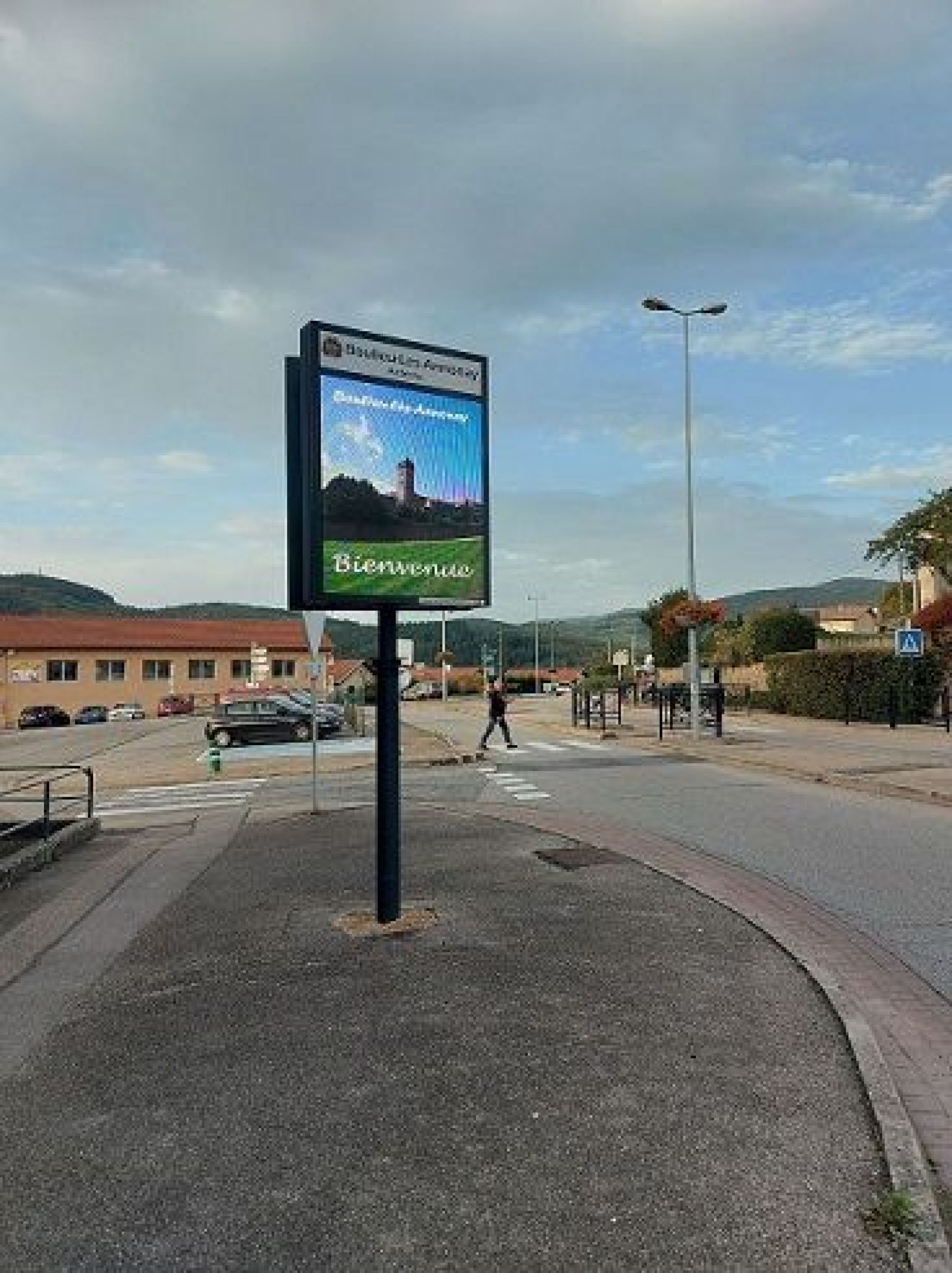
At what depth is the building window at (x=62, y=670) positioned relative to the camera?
79250mm

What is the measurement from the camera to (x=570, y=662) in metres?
188

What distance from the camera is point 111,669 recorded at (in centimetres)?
8156

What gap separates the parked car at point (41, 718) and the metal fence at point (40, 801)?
44685mm

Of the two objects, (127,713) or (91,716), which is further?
(91,716)

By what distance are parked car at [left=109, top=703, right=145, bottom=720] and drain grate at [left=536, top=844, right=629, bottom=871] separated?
6477cm

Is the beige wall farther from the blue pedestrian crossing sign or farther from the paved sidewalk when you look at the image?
the paved sidewalk

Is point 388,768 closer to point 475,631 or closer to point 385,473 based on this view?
point 385,473

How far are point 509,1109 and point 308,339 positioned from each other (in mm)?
4816

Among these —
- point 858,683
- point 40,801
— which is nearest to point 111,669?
point 858,683

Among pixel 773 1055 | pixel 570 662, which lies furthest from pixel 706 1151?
pixel 570 662

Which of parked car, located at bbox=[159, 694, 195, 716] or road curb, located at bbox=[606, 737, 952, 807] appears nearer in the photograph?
road curb, located at bbox=[606, 737, 952, 807]

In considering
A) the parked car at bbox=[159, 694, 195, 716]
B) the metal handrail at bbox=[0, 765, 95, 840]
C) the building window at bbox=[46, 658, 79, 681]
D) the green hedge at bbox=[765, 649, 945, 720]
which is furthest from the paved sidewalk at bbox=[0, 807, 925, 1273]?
the building window at bbox=[46, 658, 79, 681]

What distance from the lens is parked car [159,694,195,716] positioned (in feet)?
240

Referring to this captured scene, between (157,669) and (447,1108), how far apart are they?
83.2 meters
